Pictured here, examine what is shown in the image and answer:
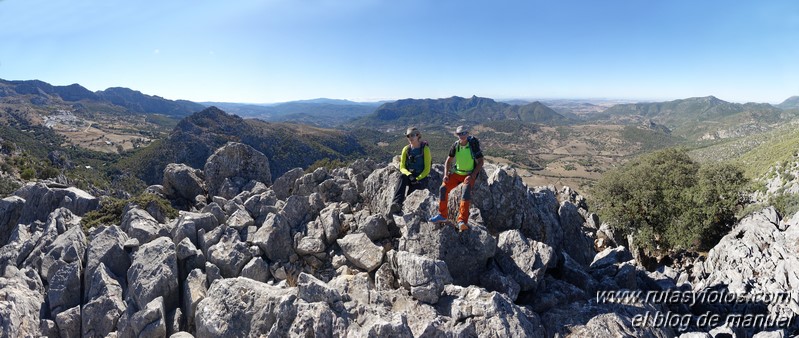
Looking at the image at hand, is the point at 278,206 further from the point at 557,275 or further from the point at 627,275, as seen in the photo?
the point at 627,275

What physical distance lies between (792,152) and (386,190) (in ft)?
290

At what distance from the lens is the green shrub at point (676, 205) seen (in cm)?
2750

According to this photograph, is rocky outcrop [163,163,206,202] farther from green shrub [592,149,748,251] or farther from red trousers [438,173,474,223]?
green shrub [592,149,748,251]

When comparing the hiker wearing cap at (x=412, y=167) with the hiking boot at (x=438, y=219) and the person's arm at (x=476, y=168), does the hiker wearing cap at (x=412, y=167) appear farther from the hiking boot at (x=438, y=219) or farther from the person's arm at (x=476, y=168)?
the hiking boot at (x=438, y=219)

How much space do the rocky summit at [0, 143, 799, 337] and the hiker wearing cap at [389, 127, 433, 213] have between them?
936 millimetres

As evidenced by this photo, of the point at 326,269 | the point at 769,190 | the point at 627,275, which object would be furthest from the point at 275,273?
the point at 769,190

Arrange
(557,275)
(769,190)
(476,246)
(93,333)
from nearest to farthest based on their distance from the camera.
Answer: (93,333), (476,246), (557,275), (769,190)

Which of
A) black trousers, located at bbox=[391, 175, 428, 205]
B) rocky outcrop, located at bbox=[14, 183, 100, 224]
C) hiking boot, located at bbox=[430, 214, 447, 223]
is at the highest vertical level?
black trousers, located at bbox=[391, 175, 428, 205]

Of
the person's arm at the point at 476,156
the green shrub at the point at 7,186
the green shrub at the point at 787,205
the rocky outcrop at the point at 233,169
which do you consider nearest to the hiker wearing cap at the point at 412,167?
the person's arm at the point at 476,156

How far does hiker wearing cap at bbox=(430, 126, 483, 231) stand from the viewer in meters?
12.8

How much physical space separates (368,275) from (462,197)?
4822 mm

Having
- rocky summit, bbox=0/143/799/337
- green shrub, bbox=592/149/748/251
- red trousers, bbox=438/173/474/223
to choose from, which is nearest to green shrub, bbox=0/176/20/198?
rocky summit, bbox=0/143/799/337

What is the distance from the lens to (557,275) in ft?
47.1

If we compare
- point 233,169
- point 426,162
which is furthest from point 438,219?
point 233,169
